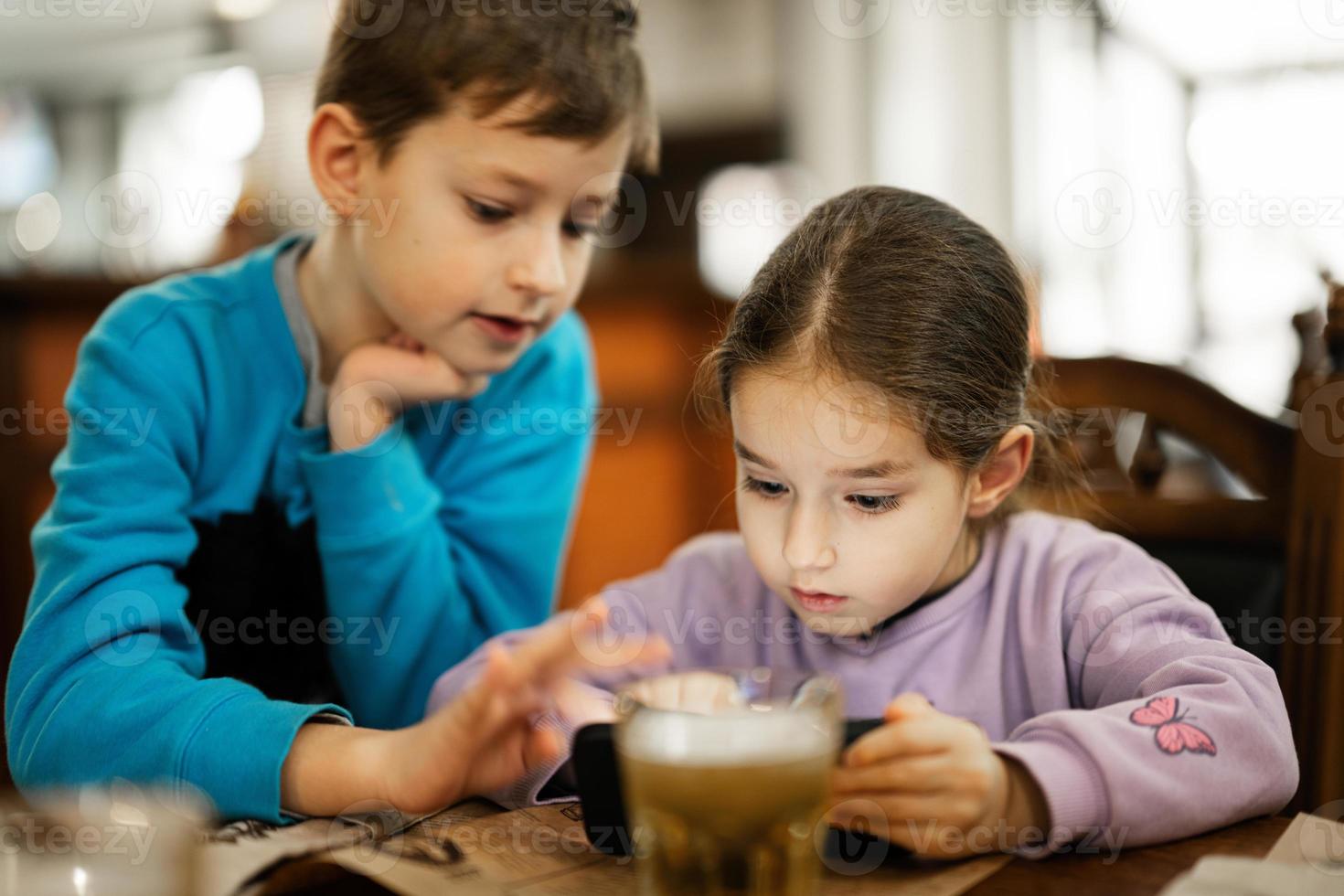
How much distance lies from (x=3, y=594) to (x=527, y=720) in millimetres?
2100

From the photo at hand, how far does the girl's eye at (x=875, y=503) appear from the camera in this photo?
81 cm

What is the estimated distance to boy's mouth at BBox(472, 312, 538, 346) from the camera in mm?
1048

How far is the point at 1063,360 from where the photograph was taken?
46.3 inches

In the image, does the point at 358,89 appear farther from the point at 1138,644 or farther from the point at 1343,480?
the point at 1343,480

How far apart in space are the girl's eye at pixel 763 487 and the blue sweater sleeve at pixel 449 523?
0.35 m

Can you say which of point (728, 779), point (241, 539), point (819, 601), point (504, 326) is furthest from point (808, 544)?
Result: point (241, 539)

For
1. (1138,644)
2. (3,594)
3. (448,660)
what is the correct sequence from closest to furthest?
(1138,644), (448,660), (3,594)

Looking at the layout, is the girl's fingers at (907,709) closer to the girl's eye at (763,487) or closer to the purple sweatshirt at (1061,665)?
the purple sweatshirt at (1061,665)

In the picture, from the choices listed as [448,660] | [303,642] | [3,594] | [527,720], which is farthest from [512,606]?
[3,594]

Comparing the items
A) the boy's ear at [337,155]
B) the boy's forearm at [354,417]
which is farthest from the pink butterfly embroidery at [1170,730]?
the boy's ear at [337,155]

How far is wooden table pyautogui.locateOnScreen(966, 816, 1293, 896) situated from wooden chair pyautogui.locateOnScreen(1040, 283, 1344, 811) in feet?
1.15

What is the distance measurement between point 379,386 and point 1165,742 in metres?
0.71

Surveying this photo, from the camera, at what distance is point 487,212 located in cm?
101

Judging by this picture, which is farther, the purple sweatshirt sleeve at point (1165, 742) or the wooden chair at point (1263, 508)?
the wooden chair at point (1263, 508)
